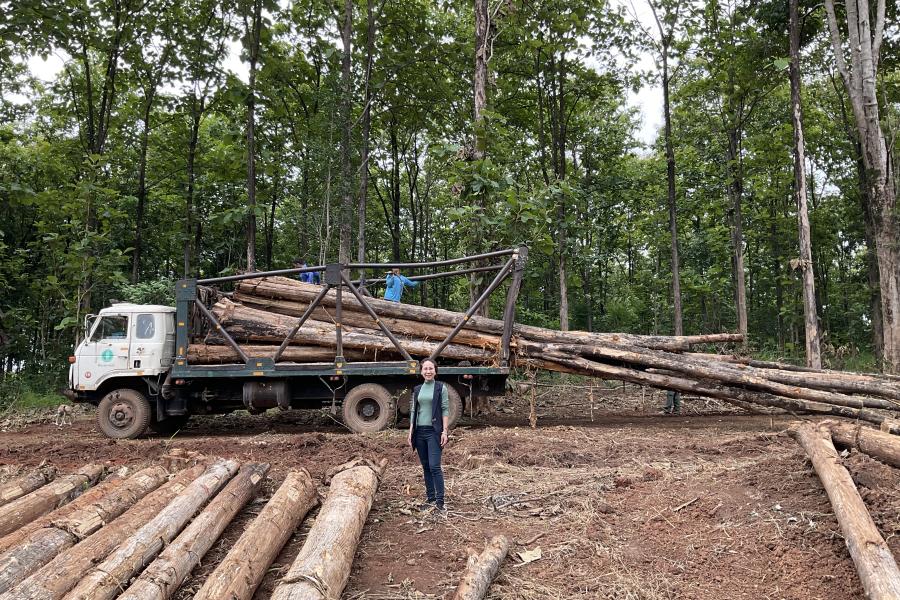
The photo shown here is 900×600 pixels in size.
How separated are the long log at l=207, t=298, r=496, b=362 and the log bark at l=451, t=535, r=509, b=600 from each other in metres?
6.09

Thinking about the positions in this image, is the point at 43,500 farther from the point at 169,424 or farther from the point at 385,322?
the point at 169,424

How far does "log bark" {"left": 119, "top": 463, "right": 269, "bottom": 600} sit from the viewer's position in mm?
3559

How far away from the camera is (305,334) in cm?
1095

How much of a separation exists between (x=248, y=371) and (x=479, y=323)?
4.32m

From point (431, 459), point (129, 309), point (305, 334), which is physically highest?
point (129, 309)

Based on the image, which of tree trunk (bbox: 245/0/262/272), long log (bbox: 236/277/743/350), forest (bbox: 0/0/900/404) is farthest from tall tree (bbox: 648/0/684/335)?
tree trunk (bbox: 245/0/262/272)

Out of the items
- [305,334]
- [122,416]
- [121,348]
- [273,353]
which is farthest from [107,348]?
[305,334]

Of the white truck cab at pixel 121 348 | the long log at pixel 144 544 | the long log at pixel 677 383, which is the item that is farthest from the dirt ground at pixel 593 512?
the white truck cab at pixel 121 348

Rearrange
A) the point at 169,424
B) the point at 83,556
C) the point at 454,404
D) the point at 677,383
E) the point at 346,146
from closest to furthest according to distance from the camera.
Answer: the point at 83,556, the point at 677,383, the point at 454,404, the point at 169,424, the point at 346,146

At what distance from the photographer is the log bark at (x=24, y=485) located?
5492 mm

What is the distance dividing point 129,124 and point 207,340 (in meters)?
13.4

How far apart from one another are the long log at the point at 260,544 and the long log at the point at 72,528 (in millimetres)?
1244

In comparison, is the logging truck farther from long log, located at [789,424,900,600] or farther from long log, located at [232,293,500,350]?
long log, located at [789,424,900,600]

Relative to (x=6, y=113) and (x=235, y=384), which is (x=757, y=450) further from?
(x=6, y=113)
